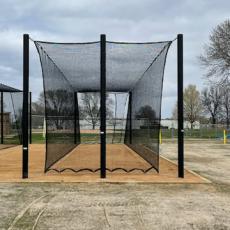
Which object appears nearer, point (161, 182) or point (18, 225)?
point (18, 225)

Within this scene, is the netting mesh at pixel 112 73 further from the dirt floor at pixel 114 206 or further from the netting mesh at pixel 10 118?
the netting mesh at pixel 10 118

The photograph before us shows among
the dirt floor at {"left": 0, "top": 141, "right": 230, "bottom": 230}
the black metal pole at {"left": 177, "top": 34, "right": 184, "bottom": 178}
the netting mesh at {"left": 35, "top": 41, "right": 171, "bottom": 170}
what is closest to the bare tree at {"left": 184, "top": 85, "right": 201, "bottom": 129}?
the netting mesh at {"left": 35, "top": 41, "right": 171, "bottom": 170}

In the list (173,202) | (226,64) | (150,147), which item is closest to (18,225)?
(173,202)

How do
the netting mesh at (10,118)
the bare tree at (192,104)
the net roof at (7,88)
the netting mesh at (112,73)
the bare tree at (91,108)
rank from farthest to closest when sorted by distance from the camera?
the bare tree at (192,104) < the netting mesh at (10,118) < the bare tree at (91,108) < the net roof at (7,88) < the netting mesh at (112,73)

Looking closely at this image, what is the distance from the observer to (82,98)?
66.8ft

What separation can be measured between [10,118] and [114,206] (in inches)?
667

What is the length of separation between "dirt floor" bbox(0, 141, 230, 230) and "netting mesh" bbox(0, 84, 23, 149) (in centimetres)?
1376

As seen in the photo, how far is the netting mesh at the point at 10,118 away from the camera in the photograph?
21250 millimetres

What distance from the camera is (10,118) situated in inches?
873

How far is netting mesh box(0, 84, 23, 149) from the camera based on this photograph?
837 inches

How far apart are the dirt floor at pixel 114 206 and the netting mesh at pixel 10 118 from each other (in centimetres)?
1376

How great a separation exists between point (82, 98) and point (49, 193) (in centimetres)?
1345

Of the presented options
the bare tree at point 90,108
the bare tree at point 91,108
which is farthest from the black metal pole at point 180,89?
the bare tree at point 90,108

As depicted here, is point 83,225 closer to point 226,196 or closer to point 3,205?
point 3,205
